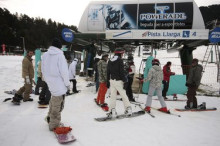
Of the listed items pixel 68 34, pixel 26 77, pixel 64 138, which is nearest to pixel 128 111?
pixel 64 138

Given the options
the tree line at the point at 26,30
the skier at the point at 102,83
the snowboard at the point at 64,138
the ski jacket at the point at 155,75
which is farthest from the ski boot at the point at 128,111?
the tree line at the point at 26,30

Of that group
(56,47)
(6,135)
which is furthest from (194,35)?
(6,135)

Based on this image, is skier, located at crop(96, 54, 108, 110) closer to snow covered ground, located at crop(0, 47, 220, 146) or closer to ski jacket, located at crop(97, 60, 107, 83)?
ski jacket, located at crop(97, 60, 107, 83)

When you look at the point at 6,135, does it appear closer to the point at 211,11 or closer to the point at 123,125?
the point at 123,125

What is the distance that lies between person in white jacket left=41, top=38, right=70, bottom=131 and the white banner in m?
5.18

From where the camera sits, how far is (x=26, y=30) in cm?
6744

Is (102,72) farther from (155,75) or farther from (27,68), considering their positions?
(27,68)

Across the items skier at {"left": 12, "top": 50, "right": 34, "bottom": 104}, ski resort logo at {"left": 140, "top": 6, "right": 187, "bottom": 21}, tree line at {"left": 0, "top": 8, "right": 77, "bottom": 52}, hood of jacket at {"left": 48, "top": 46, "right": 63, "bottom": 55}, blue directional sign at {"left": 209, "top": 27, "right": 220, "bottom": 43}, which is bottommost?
skier at {"left": 12, "top": 50, "right": 34, "bottom": 104}

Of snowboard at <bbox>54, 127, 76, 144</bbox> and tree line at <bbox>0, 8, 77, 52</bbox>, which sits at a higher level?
tree line at <bbox>0, 8, 77, 52</bbox>

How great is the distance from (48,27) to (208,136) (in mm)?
87616

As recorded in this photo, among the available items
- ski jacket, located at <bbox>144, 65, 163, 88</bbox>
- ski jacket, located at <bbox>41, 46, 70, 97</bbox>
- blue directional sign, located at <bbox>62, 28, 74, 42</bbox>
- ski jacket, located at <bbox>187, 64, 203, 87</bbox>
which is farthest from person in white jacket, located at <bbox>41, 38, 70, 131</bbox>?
blue directional sign, located at <bbox>62, 28, 74, 42</bbox>

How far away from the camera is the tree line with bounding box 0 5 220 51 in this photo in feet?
184

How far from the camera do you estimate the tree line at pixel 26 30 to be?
56156 mm

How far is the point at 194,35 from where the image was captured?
8.02 meters
